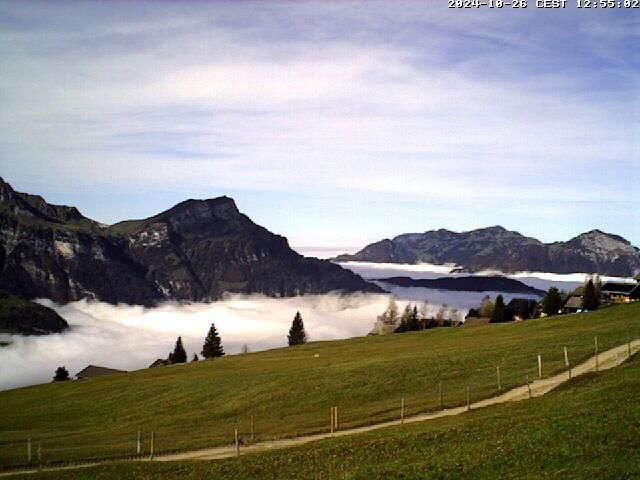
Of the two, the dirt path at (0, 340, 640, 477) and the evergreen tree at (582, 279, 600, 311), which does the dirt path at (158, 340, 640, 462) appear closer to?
the dirt path at (0, 340, 640, 477)

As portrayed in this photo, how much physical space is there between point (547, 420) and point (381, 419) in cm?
1746

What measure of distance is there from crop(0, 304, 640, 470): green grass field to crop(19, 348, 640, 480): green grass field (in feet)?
29.6

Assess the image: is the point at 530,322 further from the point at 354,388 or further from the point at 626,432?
the point at 626,432

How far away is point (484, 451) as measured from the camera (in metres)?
29.8

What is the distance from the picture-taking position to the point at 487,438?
106 ft

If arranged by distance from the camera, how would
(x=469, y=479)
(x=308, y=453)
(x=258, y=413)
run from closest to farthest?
(x=469, y=479), (x=308, y=453), (x=258, y=413)

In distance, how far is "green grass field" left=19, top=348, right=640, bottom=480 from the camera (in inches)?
1046

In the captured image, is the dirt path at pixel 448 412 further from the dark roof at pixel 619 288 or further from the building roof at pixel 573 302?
the dark roof at pixel 619 288

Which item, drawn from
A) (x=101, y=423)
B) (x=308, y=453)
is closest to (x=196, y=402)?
(x=101, y=423)

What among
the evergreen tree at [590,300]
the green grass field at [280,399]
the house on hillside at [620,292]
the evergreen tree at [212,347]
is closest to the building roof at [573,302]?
the house on hillside at [620,292]

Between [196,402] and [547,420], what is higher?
[547,420]

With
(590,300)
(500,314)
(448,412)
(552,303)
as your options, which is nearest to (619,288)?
(500,314)

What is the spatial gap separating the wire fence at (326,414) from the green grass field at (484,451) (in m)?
6.93

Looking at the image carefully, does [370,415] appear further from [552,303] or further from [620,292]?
[620,292]
